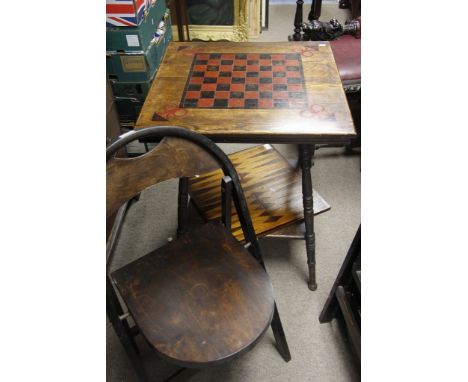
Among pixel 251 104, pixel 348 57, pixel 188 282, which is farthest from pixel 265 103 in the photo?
pixel 348 57

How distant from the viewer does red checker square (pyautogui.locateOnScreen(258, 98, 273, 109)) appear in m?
1.28

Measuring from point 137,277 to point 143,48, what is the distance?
1312mm

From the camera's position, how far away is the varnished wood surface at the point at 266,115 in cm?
116

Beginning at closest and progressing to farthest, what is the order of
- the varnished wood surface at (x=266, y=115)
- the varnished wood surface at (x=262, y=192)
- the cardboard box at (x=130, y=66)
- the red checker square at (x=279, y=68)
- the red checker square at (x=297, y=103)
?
1. the varnished wood surface at (x=266, y=115)
2. the red checker square at (x=297, y=103)
3. the red checker square at (x=279, y=68)
4. the varnished wood surface at (x=262, y=192)
5. the cardboard box at (x=130, y=66)

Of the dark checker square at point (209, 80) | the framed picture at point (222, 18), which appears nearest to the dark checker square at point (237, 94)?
the dark checker square at point (209, 80)

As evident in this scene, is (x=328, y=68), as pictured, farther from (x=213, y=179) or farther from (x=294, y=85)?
(x=213, y=179)

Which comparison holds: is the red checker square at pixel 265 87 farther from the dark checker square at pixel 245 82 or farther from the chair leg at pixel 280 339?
the chair leg at pixel 280 339

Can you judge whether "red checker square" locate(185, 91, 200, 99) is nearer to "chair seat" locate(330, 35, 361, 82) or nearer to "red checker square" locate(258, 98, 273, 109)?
"red checker square" locate(258, 98, 273, 109)

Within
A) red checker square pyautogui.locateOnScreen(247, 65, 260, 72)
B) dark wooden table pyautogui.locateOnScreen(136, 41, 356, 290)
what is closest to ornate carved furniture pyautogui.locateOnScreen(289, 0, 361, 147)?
dark wooden table pyautogui.locateOnScreen(136, 41, 356, 290)

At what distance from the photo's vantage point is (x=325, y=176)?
2133 mm

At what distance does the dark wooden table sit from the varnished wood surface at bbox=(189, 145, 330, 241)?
0.21m

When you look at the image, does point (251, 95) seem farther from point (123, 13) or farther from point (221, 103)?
point (123, 13)

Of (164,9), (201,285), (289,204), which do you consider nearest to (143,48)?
(164,9)

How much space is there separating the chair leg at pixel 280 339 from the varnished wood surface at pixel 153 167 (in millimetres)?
548
